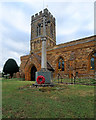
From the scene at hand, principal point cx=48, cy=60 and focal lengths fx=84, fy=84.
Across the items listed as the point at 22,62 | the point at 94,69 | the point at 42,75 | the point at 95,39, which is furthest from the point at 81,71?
the point at 22,62

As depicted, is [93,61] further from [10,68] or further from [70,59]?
[10,68]

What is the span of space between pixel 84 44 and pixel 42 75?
10.1m

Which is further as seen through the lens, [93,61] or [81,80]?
[93,61]

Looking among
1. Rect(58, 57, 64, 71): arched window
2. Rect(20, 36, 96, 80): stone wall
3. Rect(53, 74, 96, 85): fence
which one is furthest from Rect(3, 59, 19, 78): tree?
Rect(53, 74, 96, 85): fence

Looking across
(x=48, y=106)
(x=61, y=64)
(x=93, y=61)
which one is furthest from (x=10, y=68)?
(x=48, y=106)

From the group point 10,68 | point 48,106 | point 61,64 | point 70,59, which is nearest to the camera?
point 48,106

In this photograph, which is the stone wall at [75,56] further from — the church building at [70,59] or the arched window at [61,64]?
the arched window at [61,64]

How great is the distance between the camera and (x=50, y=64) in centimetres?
1844

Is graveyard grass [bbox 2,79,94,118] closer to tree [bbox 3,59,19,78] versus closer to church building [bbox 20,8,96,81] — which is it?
church building [bbox 20,8,96,81]

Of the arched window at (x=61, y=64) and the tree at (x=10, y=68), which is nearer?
the arched window at (x=61, y=64)

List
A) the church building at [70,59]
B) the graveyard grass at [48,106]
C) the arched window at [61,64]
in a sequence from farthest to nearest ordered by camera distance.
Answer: the arched window at [61,64]
the church building at [70,59]
the graveyard grass at [48,106]

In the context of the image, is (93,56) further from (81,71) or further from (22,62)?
(22,62)

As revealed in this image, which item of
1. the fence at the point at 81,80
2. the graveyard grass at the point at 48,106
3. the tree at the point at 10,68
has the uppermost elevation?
the tree at the point at 10,68

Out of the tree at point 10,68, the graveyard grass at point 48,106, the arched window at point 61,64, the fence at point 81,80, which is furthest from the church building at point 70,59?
the tree at point 10,68
